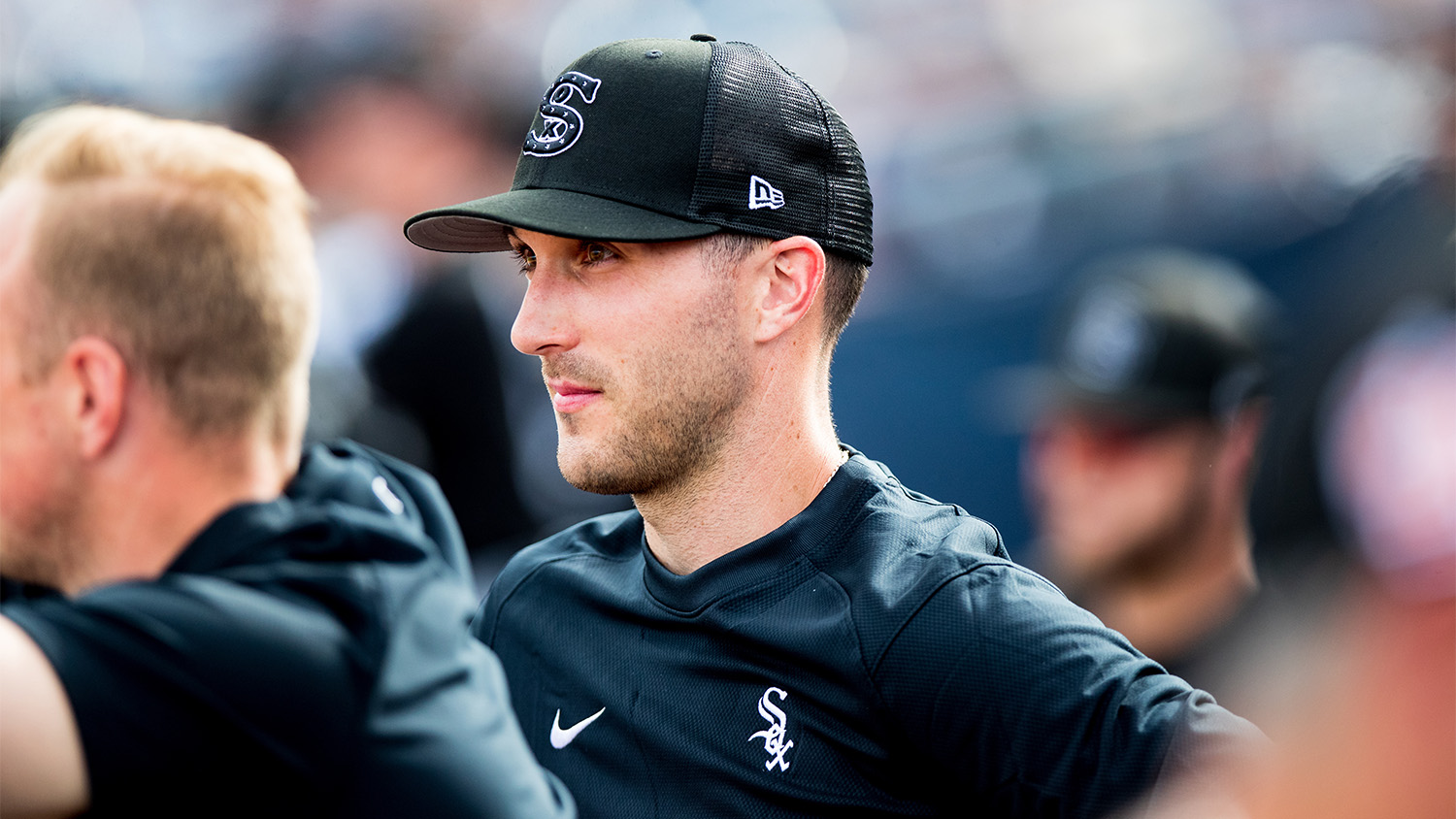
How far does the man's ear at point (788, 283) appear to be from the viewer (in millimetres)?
2627

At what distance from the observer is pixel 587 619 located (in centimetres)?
269

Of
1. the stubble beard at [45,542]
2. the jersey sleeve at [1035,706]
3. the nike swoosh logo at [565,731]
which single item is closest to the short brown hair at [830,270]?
the jersey sleeve at [1035,706]

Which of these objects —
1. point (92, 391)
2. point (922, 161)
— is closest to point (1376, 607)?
point (92, 391)

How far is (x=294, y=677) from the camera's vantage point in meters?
1.73

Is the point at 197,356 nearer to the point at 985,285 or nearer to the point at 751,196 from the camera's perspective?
the point at 751,196

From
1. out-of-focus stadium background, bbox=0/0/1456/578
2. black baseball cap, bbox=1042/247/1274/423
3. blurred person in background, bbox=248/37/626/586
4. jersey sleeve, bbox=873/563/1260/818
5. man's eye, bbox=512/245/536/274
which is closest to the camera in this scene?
jersey sleeve, bbox=873/563/1260/818

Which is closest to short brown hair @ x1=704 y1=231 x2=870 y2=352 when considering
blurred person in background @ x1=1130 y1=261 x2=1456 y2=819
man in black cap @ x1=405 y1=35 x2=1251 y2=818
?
man in black cap @ x1=405 y1=35 x2=1251 y2=818

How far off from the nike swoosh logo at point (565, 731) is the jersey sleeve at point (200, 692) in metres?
0.81

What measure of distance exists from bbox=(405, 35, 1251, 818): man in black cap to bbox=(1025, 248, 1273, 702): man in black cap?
1896mm

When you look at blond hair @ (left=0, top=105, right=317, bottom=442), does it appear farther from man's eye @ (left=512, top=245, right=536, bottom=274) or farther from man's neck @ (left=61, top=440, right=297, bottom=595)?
man's eye @ (left=512, top=245, right=536, bottom=274)

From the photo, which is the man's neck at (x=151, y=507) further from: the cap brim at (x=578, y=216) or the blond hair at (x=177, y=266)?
the cap brim at (x=578, y=216)

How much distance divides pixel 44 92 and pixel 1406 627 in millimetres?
6968

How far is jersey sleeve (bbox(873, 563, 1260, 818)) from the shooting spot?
83.2 inches

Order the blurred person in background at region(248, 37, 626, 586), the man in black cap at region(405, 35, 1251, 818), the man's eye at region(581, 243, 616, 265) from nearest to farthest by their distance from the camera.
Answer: the man in black cap at region(405, 35, 1251, 818) < the man's eye at region(581, 243, 616, 265) < the blurred person in background at region(248, 37, 626, 586)
